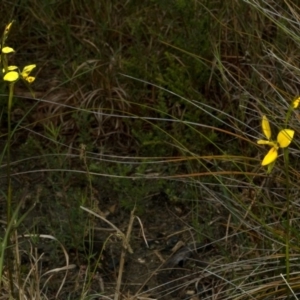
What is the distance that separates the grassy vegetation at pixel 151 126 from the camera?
8.77ft

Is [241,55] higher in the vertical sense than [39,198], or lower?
higher

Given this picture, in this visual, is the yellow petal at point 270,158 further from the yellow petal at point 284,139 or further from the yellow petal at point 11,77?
the yellow petal at point 11,77

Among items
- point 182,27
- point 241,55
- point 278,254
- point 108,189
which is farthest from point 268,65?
point 278,254

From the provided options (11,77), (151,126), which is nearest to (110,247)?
(151,126)

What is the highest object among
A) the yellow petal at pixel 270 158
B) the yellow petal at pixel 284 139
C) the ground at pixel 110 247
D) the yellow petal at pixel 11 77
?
the yellow petal at pixel 11 77

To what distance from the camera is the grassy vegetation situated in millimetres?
2674

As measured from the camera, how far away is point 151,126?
11.0 feet

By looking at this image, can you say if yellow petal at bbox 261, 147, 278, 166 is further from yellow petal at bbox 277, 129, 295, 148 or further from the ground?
the ground

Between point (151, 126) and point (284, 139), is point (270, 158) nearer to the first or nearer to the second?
point (284, 139)

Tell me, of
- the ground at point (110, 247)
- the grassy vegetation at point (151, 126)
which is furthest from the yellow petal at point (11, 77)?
the ground at point (110, 247)

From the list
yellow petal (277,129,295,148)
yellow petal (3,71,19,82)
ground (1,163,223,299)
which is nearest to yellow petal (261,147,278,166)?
yellow petal (277,129,295,148)

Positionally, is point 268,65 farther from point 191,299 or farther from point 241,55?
point 191,299

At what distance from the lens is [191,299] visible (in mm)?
2652

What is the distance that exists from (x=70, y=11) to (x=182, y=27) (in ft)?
1.90
